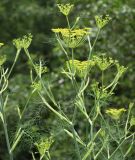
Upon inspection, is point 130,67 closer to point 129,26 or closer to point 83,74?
point 129,26

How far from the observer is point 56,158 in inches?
273

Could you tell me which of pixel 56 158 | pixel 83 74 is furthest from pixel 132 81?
pixel 83 74

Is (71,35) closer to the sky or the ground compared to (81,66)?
closer to the sky

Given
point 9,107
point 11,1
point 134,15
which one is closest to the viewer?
point 134,15

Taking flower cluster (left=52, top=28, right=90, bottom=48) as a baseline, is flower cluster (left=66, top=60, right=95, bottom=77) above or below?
below

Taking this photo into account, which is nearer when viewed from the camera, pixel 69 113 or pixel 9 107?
pixel 69 113

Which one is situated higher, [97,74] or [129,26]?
[129,26]

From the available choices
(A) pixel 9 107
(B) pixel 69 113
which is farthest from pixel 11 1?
(B) pixel 69 113

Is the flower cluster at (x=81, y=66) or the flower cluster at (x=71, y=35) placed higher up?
the flower cluster at (x=71, y=35)

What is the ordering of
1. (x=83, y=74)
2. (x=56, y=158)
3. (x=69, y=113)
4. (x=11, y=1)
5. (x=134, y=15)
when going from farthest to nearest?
(x=11, y=1) → (x=56, y=158) → (x=134, y=15) → (x=69, y=113) → (x=83, y=74)

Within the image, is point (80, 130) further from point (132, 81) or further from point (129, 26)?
point (129, 26)

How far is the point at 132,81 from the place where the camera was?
264 inches

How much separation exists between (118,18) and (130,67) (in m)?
0.57

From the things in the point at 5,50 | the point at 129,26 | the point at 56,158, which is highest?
the point at 129,26
